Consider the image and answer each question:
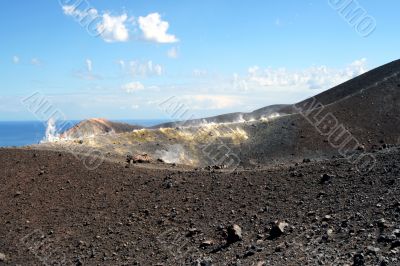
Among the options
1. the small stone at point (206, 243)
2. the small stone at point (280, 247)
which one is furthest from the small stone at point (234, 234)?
the small stone at point (280, 247)

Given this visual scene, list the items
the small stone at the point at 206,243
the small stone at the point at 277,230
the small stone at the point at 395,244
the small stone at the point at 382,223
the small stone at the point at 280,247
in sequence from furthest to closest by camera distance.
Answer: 1. the small stone at the point at 206,243
2. the small stone at the point at 277,230
3. the small stone at the point at 280,247
4. the small stone at the point at 382,223
5. the small stone at the point at 395,244

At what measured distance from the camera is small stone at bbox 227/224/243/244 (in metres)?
12.6

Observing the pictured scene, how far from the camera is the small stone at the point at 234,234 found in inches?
496

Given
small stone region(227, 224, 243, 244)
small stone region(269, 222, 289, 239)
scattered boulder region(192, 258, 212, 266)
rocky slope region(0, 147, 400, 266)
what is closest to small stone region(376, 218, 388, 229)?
rocky slope region(0, 147, 400, 266)

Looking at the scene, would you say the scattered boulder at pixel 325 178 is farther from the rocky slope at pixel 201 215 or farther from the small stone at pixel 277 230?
the small stone at pixel 277 230

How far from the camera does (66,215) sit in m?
16.5

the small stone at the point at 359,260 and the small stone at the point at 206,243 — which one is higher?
the small stone at the point at 206,243

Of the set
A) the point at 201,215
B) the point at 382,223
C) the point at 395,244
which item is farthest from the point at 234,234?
the point at 395,244

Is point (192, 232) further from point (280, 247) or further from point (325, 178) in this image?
point (325, 178)

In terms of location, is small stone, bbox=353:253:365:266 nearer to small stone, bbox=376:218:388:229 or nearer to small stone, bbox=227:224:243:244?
small stone, bbox=376:218:388:229

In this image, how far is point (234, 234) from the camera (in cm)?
1266

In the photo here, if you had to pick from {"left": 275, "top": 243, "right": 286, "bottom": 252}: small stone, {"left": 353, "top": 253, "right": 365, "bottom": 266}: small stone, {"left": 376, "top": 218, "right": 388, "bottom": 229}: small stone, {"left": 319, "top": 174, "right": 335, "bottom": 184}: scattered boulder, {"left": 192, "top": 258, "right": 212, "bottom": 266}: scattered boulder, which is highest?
{"left": 319, "top": 174, "right": 335, "bottom": 184}: scattered boulder

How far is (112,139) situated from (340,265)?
2258cm

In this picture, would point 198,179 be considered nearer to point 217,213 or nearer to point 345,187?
point 217,213
